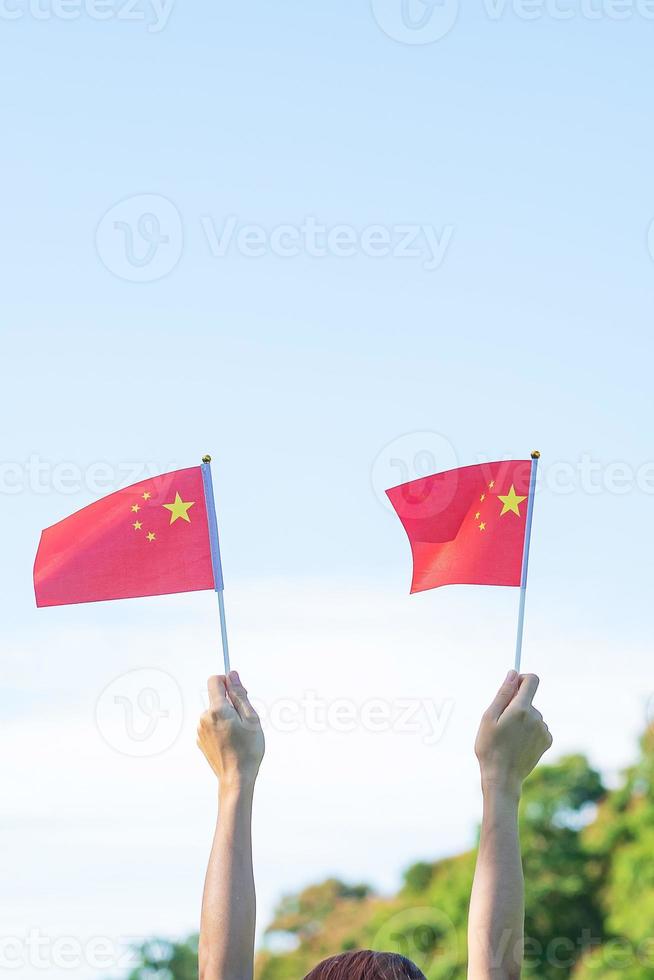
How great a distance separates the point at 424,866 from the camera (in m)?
47.8

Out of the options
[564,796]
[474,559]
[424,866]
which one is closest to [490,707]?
[474,559]

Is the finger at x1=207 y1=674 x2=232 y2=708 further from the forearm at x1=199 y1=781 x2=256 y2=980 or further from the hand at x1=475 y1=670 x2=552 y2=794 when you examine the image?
Result: the hand at x1=475 y1=670 x2=552 y2=794

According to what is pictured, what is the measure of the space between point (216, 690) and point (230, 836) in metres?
0.50

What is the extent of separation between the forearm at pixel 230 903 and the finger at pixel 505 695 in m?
0.72

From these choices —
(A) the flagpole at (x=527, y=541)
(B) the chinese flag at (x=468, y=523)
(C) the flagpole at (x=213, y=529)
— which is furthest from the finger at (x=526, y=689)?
(B) the chinese flag at (x=468, y=523)

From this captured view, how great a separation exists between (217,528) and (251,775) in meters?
1.90

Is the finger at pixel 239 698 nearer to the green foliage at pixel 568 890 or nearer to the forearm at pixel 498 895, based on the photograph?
the forearm at pixel 498 895

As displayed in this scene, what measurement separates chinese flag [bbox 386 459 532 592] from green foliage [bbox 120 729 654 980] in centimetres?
2907

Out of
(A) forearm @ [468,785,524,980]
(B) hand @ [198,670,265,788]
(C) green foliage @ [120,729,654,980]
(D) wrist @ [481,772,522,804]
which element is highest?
(B) hand @ [198,670,265,788]

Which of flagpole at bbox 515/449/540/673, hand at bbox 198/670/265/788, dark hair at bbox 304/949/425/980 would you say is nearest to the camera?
dark hair at bbox 304/949/425/980

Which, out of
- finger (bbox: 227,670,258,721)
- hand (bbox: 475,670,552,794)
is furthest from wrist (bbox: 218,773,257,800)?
hand (bbox: 475,670,552,794)

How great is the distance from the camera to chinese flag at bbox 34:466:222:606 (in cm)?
556

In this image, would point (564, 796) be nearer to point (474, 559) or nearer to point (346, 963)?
point (474, 559)

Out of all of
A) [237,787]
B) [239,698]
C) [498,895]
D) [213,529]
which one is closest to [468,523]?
[213,529]
